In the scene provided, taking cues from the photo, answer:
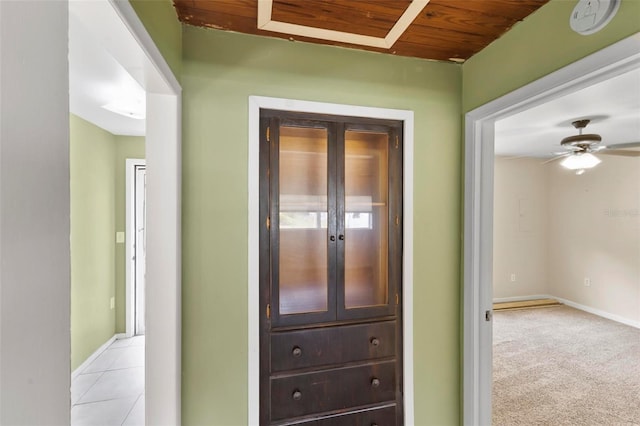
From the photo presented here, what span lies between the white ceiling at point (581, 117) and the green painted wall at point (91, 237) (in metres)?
4.09

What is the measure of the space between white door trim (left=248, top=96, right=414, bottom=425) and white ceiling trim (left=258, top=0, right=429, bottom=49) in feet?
1.02

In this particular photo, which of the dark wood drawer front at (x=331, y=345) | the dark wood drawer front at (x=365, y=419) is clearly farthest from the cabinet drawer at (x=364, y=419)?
the dark wood drawer front at (x=331, y=345)

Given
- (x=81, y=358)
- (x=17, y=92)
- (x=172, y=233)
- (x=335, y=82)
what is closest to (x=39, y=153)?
(x=17, y=92)

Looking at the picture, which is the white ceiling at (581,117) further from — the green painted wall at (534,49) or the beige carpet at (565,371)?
the beige carpet at (565,371)

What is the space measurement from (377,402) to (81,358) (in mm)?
2874

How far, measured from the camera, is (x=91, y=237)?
3020mm

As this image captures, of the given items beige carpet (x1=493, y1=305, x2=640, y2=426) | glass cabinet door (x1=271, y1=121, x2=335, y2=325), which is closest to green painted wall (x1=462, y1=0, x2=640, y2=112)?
glass cabinet door (x1=271, y1=121, x2=335, y2=325)

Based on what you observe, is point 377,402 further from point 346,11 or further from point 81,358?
point 81,358

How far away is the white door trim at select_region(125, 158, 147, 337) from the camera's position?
3447 millimetres

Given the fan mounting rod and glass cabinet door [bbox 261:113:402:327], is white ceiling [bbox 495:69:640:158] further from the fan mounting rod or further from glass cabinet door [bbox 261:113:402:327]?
glass cabinet door [bbox 261:113:402:327]

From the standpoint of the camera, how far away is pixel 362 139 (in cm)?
164

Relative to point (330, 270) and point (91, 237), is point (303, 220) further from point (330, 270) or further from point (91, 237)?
point (91, 237)

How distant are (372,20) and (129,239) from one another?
11.3 ft

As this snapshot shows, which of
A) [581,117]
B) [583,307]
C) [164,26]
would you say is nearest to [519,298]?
[583,307]
